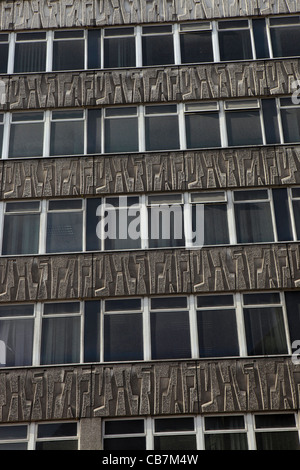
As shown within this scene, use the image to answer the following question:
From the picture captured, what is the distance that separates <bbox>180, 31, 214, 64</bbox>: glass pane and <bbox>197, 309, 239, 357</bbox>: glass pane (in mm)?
8906

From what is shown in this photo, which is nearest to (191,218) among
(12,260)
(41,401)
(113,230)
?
(113,230)

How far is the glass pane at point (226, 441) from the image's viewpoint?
16750 millimetres

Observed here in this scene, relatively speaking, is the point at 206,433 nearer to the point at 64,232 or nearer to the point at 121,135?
the point at 64,232

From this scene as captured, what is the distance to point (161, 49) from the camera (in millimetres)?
22094

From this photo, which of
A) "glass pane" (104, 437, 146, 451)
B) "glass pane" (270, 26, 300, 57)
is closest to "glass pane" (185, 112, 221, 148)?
"glass pane" (270, 26, 300, 57)

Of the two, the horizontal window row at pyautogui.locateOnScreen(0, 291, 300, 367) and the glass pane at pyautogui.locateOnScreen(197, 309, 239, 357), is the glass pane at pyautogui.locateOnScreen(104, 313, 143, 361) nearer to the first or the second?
the horizontal window row at pyautogui.locateOnScreen(0, 291, 300, 367)

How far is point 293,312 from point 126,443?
229 inches

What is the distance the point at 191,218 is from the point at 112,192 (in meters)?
2.54

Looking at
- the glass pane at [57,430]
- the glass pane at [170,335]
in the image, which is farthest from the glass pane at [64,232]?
the glass pane at [57,430]

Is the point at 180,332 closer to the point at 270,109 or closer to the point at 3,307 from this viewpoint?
the point at 3,307

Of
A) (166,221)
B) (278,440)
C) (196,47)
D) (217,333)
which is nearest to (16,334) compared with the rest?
(166,221)

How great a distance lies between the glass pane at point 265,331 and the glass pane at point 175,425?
8.26 ft

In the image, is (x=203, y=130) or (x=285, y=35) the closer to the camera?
(x=203, y=130)

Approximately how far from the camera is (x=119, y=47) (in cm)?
2225
